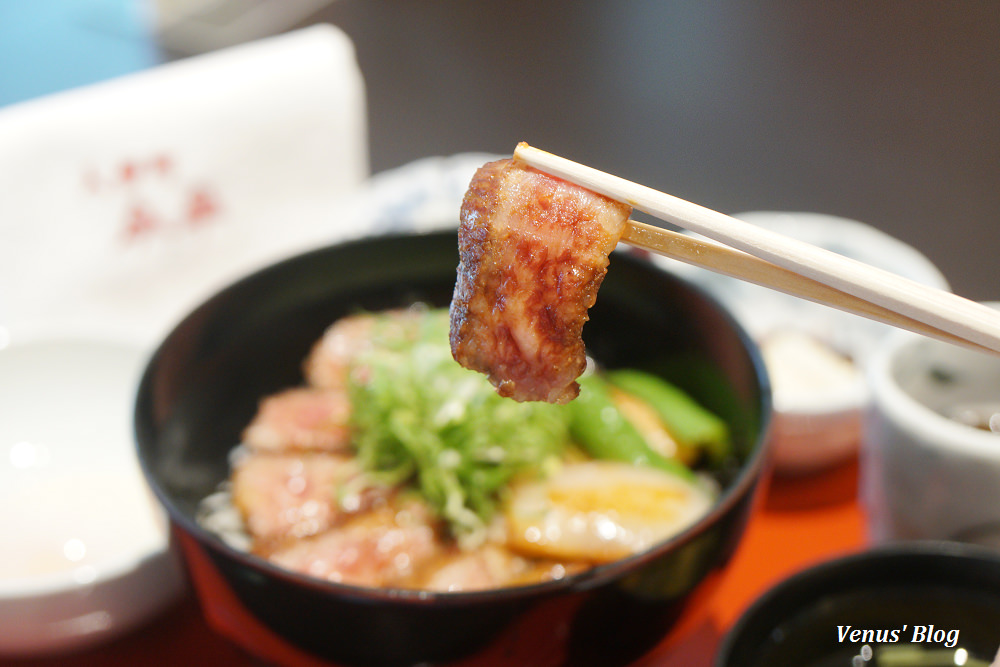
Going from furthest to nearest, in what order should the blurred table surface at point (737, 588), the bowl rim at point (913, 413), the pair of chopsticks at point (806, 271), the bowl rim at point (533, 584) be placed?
the blurred table surface at point (737, 588)
the bowl rim at point (913, 413)
the bowl rim at point (533, 584)
the pair of chopsticks at point (806, 271)

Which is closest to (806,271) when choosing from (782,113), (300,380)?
(300,380)

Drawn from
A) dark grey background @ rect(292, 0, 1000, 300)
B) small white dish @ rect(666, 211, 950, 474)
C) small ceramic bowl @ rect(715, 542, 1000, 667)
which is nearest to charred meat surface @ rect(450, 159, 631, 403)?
small ceramic bowl @ rect(715, 542, 1000, 667)

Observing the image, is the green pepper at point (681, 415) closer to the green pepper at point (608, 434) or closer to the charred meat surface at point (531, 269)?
the green pepper at point (608, 434)

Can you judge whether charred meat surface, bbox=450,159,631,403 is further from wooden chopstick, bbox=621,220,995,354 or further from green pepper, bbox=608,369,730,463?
green pepper, bbox=608,369,730,463

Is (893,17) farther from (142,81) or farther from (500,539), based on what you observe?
(500,539)

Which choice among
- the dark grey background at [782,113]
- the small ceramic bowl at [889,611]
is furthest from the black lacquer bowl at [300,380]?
the dark grey background at [782,113]

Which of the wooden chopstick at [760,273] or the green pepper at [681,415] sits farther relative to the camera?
the green pepper at [681,415]
